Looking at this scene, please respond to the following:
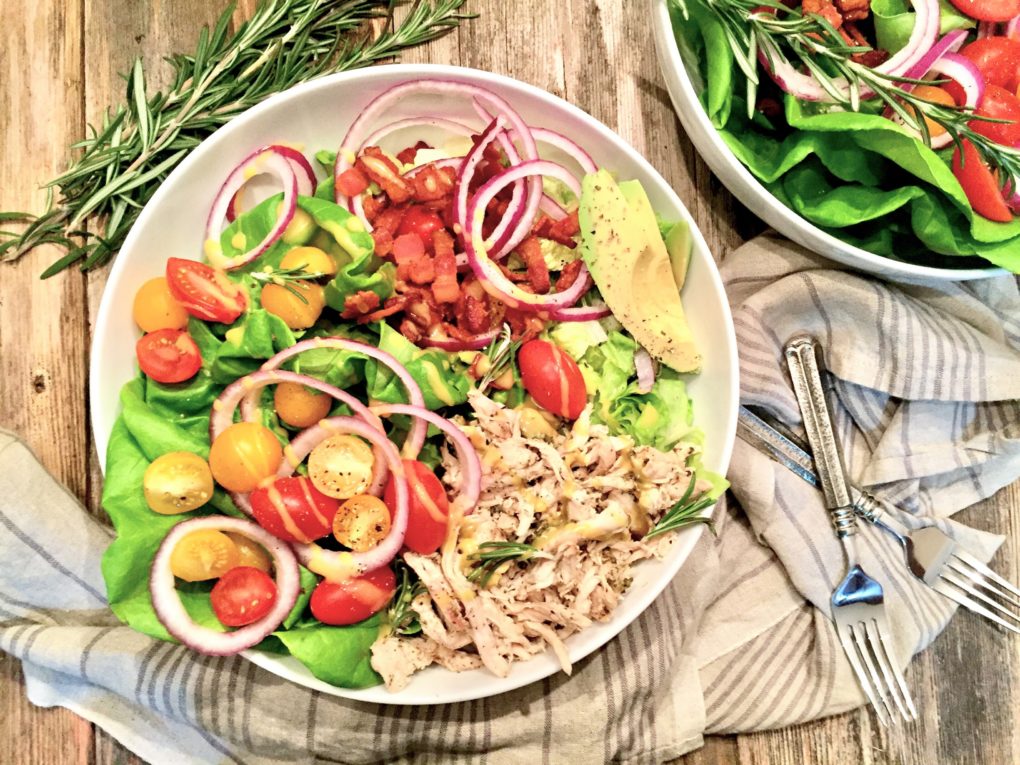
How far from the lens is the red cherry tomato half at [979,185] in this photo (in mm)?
1592

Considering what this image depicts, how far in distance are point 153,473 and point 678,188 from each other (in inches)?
53.1

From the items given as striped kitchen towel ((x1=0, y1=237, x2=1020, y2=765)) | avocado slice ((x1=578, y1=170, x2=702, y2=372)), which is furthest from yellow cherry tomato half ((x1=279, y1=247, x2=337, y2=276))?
striped kitchen towel ((x1=0, y1=237, x2=1020, y2=765))

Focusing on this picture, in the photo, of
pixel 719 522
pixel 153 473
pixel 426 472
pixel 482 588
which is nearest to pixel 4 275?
pixel 153 473

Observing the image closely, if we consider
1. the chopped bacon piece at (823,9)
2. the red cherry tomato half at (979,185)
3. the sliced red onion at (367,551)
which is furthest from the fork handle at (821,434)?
the sliced red onion at (367,551)

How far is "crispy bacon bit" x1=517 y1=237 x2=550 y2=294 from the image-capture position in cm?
170

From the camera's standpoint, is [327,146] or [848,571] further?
[848,571]

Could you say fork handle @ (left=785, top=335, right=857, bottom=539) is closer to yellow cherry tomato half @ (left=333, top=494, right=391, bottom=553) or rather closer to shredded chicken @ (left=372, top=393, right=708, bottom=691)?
shredded chicken @ (left=372, top=393, right=708, bottom=691)

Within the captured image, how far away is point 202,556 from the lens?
1.51m

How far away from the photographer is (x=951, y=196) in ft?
5.15

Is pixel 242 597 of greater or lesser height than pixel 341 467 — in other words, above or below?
below

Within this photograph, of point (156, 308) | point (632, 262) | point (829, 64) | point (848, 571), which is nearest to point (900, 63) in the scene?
point (829, 64)

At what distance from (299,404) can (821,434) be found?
1.22 meters

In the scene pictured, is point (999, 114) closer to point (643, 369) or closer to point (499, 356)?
point (643, 369)

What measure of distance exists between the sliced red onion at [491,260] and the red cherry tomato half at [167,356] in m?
0.61
